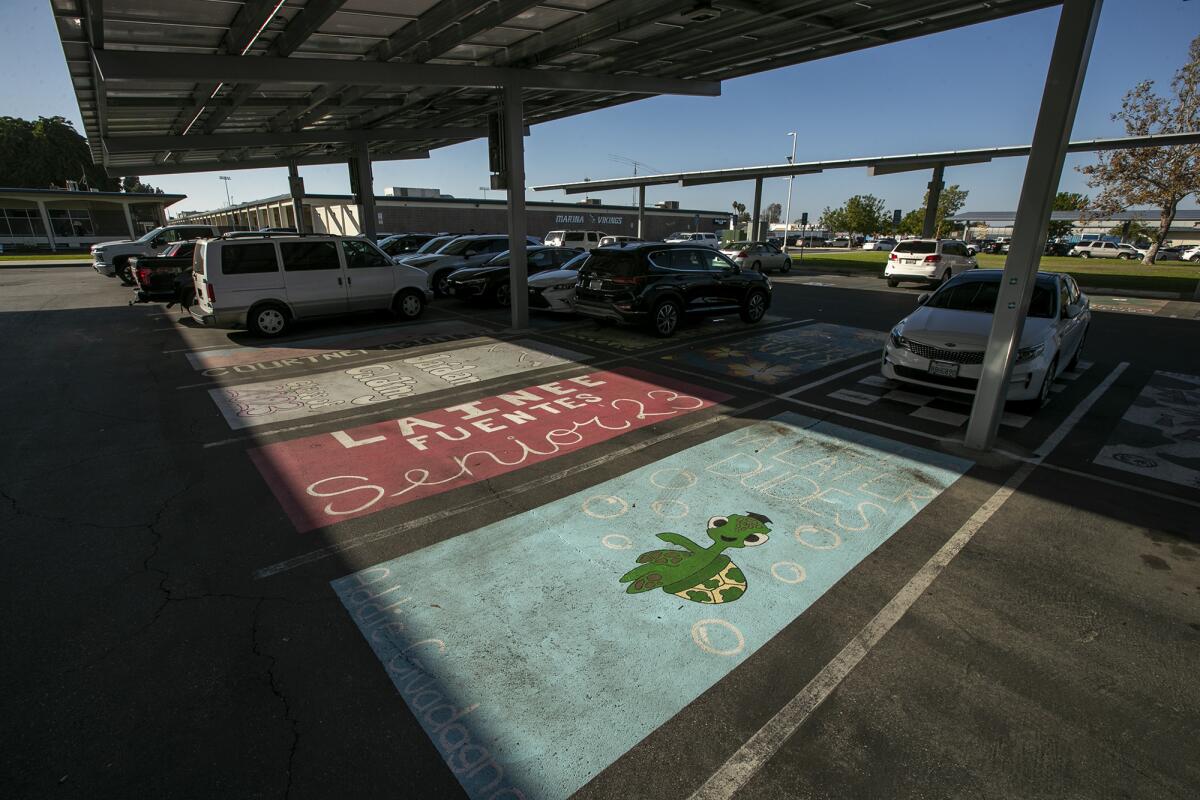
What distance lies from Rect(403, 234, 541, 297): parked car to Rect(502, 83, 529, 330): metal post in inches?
181

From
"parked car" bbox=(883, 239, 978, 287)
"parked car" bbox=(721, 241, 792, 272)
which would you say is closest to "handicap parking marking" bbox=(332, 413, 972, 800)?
"parked car" bbox=(883, 239, 978, 287)

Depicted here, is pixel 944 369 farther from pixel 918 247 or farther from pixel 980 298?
pixel 918 247

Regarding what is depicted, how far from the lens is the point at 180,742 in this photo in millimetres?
2543

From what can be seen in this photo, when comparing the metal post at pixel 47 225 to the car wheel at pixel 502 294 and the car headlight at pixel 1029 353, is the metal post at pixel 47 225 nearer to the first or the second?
the car wheel at pixel 502 294

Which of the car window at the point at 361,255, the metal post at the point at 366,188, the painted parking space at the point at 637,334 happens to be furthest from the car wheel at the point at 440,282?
the painted parking space at the point at 637,334

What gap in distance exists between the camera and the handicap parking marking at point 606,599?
104 inches

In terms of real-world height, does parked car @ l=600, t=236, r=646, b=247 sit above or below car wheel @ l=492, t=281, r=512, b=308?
above

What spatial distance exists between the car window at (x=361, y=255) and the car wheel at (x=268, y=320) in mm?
1694

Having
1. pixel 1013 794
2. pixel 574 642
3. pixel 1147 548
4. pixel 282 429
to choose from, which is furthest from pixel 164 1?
pixel 1147 548

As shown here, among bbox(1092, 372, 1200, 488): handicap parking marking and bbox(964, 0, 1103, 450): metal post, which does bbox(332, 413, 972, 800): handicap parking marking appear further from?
bbox(1092, 372, 1200, 488): handicap parking marking

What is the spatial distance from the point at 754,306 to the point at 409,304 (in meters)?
8.01

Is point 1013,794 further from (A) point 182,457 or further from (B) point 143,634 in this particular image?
(A) point 182,457

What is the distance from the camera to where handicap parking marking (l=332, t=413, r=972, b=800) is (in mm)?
2629

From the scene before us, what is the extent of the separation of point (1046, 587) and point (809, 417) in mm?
3355
